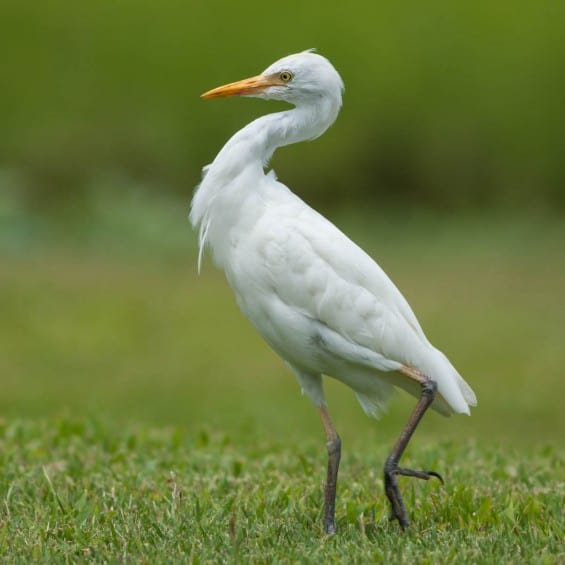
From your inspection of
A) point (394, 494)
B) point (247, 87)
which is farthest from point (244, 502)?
point (247, 87)

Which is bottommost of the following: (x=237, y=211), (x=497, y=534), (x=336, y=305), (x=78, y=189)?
(x=78, y=189)

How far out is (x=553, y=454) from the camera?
585cm

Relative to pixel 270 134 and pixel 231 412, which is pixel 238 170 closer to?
pixel 270 134

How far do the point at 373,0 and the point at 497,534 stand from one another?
1796cm

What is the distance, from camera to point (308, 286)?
4066mm

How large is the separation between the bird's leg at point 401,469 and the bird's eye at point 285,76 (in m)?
1.22

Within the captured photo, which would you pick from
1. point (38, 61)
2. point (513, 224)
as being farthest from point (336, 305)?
point (38, 61)

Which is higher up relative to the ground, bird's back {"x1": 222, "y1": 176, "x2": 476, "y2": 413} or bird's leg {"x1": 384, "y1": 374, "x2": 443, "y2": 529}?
bird's back {"x1": 222, "y1": 176, "x2": 476, "y2": 413}

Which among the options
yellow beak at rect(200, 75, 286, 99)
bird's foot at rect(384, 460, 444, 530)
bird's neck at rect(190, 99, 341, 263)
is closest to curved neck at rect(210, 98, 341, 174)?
bird's neck at rect(190, 99, 341, 263)

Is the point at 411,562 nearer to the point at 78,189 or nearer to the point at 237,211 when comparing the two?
the point at 237,211

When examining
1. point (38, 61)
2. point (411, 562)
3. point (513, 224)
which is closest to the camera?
point (411, 562)

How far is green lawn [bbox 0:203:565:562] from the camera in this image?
13.0ft

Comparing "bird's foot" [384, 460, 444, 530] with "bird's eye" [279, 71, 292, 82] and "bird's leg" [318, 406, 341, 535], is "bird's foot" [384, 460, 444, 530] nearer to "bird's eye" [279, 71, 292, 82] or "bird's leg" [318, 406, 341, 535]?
"bird's leg" [318, 406, 341, 535]

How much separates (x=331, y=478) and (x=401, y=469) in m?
0.28
